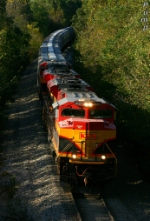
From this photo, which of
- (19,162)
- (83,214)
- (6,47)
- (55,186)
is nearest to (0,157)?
(19,162)

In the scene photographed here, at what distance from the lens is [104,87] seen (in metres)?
26.6

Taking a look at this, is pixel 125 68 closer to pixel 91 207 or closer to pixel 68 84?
pixel 68 84

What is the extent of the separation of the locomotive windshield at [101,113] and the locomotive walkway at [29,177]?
325 cm

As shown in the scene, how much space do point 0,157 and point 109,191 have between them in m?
5.86

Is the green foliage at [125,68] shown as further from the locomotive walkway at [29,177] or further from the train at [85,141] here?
the locomotive walkway at [29,177]

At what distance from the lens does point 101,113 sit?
15719mm

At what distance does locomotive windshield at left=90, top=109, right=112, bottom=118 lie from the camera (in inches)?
612

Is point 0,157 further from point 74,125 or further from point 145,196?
point 145,196

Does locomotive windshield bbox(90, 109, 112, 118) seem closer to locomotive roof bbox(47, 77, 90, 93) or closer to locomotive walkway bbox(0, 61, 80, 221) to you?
locomotive roof bbox(47, 77, 90, 93)

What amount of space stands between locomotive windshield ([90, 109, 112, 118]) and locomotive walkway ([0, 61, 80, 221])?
325 cm

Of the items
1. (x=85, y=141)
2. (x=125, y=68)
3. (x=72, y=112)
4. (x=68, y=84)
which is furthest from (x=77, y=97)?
(x=125, y=68)

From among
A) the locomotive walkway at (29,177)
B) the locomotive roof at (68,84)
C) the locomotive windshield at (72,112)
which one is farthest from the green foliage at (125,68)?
the locomotive walkway at (29,177)

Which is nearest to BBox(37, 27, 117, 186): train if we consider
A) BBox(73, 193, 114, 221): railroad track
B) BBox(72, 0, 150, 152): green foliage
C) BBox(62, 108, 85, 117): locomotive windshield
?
BBox(62, 108, 85, 117): locomotive windshield

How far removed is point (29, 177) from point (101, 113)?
165 inches
